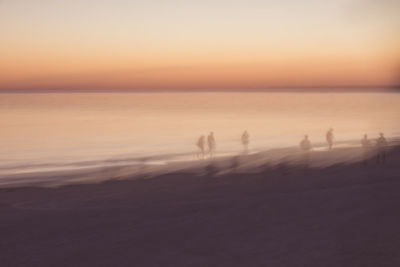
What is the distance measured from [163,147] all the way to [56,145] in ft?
21.6

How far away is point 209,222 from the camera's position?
898 centimetres

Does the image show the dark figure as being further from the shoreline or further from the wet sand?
the wet sand

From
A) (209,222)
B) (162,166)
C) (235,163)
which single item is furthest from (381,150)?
(209,222)

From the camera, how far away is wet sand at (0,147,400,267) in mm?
7148

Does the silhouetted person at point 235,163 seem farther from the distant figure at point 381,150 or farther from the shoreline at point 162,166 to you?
the distant figure at point 381,150

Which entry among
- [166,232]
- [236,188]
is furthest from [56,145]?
[166,232]

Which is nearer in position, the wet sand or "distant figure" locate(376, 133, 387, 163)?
the wet sand

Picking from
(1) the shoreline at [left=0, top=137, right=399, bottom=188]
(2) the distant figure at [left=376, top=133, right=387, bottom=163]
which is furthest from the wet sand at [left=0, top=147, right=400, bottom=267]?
(2) the distant figure at [left=376, top=133, right=387, bottom=163]

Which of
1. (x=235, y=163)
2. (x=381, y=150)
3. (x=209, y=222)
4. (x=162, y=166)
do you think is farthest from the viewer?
(x=162, y=166)

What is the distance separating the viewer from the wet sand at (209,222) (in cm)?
715

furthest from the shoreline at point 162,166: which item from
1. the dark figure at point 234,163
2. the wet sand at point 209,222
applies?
the wet sand at point 209,222

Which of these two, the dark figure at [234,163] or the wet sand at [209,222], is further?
the dark figure at [234,163]

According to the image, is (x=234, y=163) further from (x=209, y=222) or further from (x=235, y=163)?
(x=209, y=222)

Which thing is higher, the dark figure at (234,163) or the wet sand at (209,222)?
the dark figure at (234,163)
